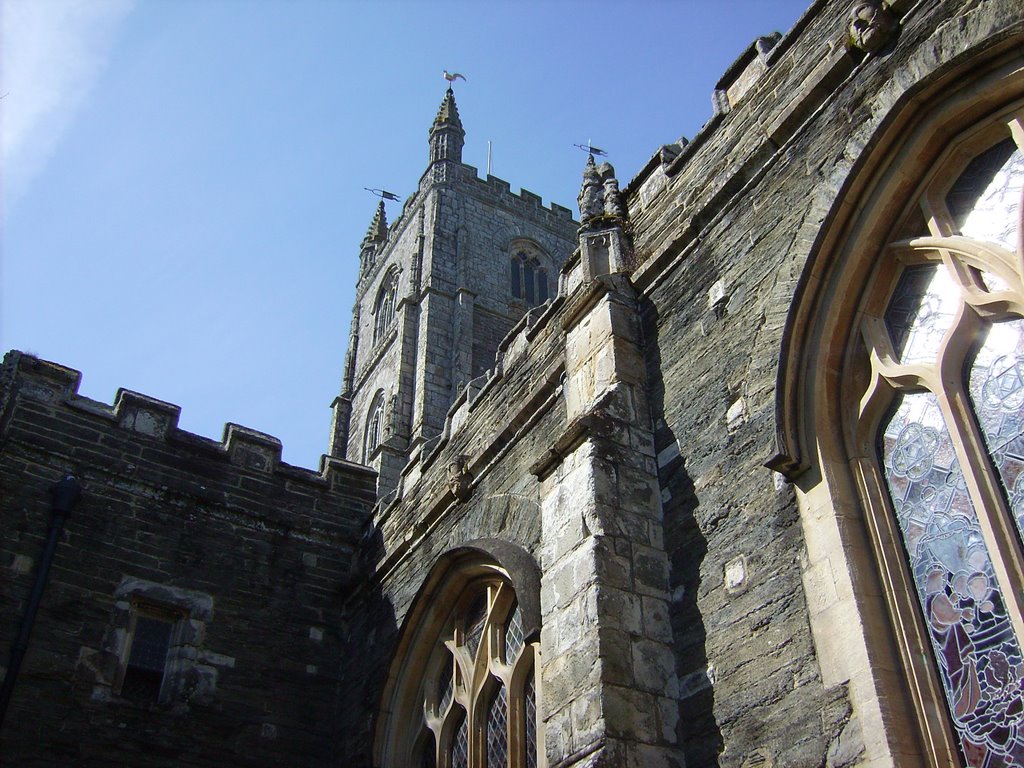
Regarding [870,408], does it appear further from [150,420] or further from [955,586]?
[150,420]

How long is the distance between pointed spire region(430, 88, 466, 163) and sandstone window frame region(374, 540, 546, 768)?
92.0 feet

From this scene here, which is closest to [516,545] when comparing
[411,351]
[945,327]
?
[945,327]

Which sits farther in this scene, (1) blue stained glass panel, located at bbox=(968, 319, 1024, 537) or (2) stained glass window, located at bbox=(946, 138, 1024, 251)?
(2) stained glass window, located at bbox=(946, 138, 1024, 251)

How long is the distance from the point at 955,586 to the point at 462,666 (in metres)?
4.84

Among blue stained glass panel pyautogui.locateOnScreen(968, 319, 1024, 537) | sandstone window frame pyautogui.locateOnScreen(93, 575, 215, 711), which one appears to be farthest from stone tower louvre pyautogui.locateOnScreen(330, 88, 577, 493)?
blue stained glass panel pyautogui.locateOnScreen(968, 319, 1024, 537)

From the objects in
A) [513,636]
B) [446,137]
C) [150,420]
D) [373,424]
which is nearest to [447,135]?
[446,137]

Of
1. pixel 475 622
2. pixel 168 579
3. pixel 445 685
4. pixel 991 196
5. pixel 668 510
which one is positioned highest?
pixel 168 579

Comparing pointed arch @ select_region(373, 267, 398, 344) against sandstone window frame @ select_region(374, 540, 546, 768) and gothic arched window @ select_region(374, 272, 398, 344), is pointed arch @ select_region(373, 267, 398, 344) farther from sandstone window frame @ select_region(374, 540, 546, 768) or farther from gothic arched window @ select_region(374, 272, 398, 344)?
sandstone window frame @ select_region(374, 540, 546, 768)

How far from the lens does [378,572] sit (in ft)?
34.4

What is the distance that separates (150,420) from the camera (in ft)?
36.5

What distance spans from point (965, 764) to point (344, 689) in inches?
283

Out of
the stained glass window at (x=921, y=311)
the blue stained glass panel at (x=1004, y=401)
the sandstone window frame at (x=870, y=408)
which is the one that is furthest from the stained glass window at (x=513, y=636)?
the blue stained glass panel at (x=1004, y=401)

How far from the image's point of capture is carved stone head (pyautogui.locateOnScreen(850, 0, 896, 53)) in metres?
5.94

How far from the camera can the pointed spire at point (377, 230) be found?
39.6 metres
